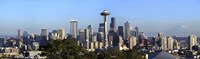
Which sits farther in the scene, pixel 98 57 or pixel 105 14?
pixel 105 14

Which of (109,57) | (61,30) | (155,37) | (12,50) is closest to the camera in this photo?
(109,57)

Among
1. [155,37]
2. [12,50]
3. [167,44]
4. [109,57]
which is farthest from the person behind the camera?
[155,37]

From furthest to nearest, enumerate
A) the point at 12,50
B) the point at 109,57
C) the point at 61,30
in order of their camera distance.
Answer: the point at 61,30 → the point at 12,50 → the point at 109,57

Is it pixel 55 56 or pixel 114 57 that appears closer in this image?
pixel 55 56

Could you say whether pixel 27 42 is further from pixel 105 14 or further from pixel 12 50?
pixel 105 14

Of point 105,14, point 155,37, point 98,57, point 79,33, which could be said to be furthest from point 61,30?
point 98,57

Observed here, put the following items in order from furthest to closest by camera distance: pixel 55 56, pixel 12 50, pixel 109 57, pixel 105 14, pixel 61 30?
pixel 61 30, pixel 12 50, pixel 105 14, pixel 109 57, pixel 55 56

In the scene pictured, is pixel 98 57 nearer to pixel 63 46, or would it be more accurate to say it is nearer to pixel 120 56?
pixel 120 56

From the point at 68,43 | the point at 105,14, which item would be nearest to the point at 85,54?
the point at 68,43
